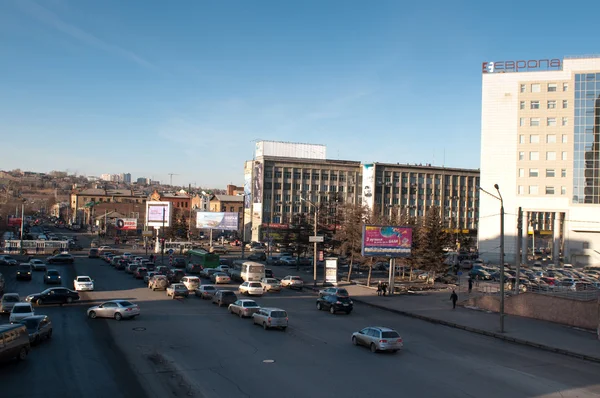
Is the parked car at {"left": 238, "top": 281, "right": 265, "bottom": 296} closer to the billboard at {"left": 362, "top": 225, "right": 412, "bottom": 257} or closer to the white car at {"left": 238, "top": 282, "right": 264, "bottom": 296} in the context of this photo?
the white car at {"left": 238, "top": 282, "right": 264, "bottom": 296}

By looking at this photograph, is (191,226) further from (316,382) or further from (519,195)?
(316,382)

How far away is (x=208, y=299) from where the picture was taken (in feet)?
127

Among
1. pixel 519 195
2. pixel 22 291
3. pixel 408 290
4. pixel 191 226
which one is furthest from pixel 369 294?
pixel 191 226

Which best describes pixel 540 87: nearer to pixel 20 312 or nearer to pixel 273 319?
pixel 273 319

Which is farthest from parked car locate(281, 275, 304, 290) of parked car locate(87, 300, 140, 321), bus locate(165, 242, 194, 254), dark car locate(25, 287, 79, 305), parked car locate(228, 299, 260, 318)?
bus locate(165, 242, 194, 254)

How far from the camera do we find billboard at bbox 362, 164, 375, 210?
373 feet

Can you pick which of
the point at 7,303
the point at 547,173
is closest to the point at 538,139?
the point at 547,173

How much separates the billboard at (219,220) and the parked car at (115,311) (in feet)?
214

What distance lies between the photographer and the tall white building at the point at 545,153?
7838cm

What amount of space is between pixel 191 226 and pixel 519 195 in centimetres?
8262

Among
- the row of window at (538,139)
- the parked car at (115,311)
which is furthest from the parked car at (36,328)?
the row of window at (538,139)

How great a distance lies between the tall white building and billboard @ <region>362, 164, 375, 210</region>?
103ft

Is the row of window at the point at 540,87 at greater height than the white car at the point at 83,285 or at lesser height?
greater

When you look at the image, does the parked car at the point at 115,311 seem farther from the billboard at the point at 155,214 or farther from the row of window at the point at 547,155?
the row of window at the point at 547,155
